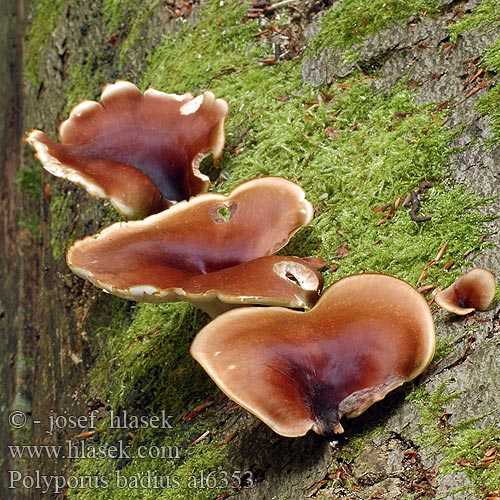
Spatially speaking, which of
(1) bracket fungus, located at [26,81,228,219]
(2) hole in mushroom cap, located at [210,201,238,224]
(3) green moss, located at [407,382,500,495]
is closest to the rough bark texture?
(3) green moss, located at [407,382,500,495]

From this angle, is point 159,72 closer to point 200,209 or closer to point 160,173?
point 160,173

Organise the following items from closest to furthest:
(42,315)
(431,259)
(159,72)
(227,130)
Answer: (431,259)
(227,130)
(159,72)
(42,315)

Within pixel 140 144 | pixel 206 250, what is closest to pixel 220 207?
pixel 206 250

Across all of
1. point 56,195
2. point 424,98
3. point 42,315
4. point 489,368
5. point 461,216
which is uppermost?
point 424,98

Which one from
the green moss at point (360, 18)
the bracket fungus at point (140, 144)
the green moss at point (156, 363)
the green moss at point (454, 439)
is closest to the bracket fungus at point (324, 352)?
the green moss at point (454, 439)

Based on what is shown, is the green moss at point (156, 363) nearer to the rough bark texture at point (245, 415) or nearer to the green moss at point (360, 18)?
the rough bark texture at point (245, 415)

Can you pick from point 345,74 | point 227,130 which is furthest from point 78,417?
point 345,74

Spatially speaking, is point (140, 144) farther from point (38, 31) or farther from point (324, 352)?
point (38, 31)
